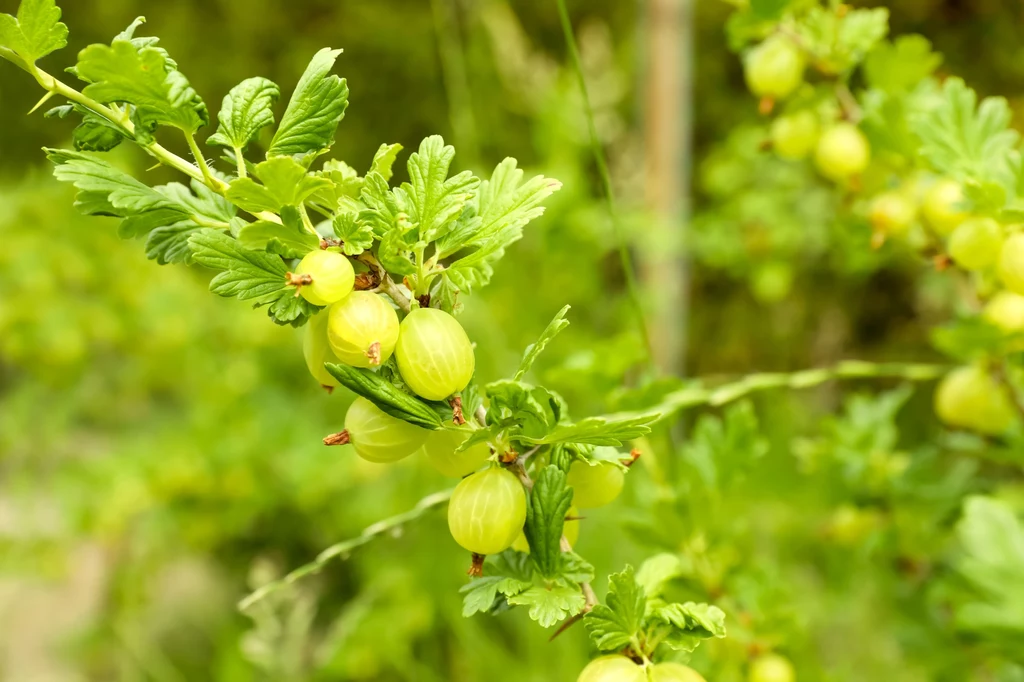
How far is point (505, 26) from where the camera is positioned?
115 cm

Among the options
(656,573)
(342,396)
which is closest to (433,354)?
(656,573)

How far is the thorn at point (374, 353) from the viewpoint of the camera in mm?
209

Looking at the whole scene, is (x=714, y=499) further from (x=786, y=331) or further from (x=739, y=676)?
(x=786, y=331)

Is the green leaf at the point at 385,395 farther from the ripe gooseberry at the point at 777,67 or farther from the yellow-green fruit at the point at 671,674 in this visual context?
the ripe gooseberry at the point at 777,67

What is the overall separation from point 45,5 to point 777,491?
3.02ft

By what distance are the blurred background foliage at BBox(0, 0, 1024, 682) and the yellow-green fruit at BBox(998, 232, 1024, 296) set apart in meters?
0.27

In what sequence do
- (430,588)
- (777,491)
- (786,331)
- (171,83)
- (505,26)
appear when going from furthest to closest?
(786,331), (505,26), (777,491), (430,588), (171,83)

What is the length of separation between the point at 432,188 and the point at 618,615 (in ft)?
0.43

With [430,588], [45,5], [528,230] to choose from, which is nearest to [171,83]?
[45,5]

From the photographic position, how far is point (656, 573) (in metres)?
0.27

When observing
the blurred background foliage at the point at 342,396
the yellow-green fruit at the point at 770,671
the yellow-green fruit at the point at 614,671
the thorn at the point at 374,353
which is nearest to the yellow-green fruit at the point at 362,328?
the thorn at the point at 374,353

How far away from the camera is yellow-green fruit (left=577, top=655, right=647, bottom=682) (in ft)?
0.69

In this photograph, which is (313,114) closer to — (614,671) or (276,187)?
(276,187)

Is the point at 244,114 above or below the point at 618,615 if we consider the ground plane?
above
